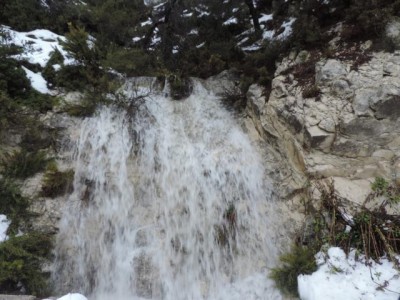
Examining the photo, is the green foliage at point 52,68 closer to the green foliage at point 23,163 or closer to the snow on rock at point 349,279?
the green foliage at point 23,163

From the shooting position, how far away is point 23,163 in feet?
22.4

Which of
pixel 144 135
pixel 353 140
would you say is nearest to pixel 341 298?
pixel 353 140

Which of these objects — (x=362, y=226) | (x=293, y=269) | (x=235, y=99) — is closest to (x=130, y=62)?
(x=235, y=99)

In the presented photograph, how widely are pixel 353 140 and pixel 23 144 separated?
7.27 meters

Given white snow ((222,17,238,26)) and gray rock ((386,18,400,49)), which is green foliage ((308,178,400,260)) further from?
white snow ((222,17,238,26))

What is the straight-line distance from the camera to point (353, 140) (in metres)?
6.06

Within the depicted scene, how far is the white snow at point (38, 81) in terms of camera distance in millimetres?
8441

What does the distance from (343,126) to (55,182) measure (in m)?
6.19

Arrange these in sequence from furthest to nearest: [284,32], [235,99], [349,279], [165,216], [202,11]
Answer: [202,11], [284,32], [235,99], [165,216], [349,279]

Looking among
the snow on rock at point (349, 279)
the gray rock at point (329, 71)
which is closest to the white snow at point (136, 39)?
the gray rock at point (329, 71)

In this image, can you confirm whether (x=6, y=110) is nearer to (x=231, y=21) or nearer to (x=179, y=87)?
(x=179, y=87)

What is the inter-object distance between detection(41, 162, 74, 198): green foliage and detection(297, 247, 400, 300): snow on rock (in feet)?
16.9

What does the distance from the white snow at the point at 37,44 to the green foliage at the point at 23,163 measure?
3.48 metres

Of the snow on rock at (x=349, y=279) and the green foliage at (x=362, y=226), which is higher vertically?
the green foliage at (x=362, y=226)
